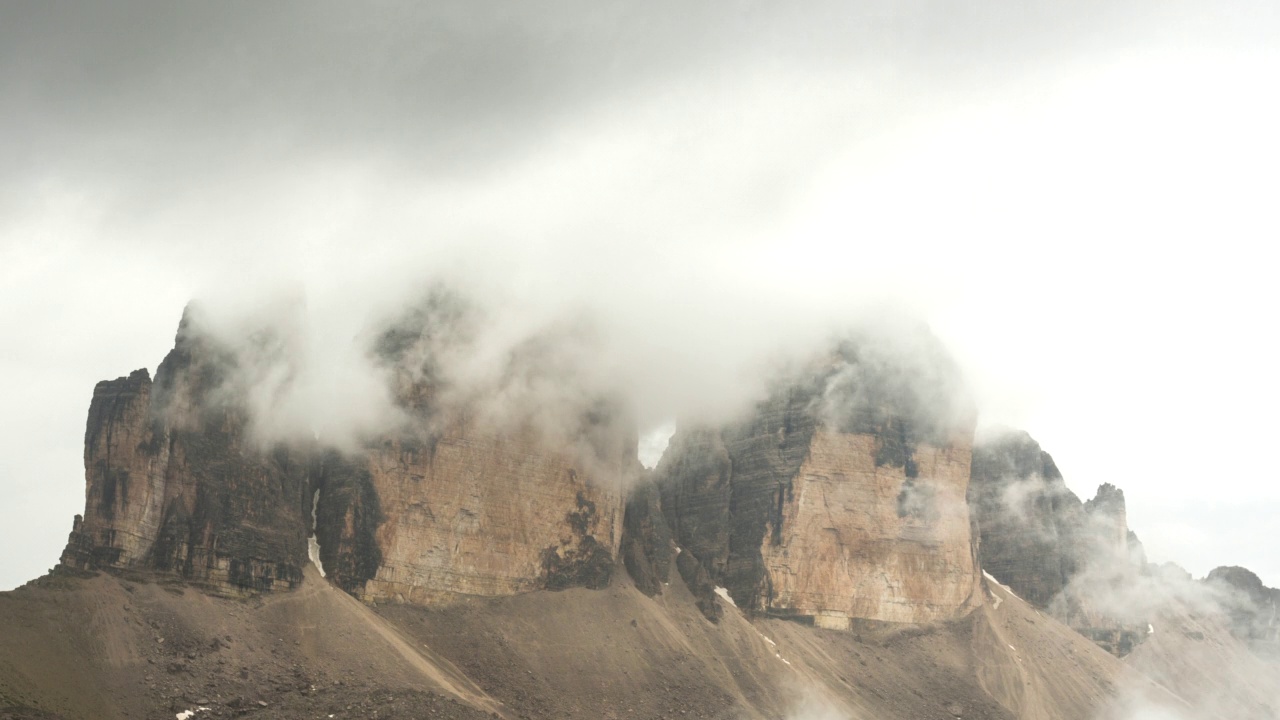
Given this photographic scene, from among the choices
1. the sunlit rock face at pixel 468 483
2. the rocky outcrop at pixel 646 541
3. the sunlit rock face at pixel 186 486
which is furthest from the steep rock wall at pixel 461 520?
the sunlit rock face at pixel 186 486

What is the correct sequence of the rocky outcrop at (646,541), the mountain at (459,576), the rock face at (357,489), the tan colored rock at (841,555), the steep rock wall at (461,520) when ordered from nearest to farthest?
the mountain at (459,576) → the rock face at (357,489) → the steep rock wall at (461,520) → the rocky outcrop at (646,541) → the tan colored rock at (841,555)

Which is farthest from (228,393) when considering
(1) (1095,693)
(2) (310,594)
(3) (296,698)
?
(1) (1095,693)

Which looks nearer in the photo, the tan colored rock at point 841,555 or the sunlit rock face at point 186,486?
the sunlit rock face at point 186,486

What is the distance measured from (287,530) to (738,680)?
5450cm

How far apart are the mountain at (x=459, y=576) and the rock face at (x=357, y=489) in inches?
11.4

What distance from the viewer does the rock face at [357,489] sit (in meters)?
145

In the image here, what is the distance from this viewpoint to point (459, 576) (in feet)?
540

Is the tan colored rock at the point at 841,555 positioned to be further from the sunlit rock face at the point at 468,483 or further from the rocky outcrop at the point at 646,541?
the sunlit rock face at the point at 468,483

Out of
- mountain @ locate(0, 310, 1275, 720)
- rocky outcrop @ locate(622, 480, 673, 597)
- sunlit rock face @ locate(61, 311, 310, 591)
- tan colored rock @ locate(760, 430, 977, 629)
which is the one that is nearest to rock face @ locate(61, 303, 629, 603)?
sunlit rock face @ locate(61, 311, 310, 591)

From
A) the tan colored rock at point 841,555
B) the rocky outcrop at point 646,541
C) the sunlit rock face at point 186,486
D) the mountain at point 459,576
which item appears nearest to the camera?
the mountain at point 459,576

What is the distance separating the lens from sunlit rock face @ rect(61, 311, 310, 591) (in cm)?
14275

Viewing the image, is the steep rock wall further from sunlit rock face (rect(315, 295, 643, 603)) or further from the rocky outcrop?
the rocky outcrop

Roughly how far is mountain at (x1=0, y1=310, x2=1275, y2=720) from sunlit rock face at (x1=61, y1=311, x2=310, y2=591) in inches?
10.9

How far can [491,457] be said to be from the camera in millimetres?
170875
